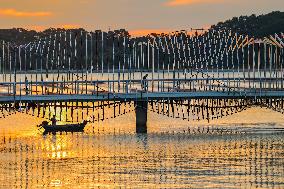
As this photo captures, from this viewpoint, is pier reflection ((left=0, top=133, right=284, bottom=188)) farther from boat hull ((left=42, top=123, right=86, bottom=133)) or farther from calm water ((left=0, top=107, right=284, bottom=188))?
boat hull ((left=42, top=123, right=86, bottom=133))

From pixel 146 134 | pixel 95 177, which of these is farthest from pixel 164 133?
pixel 95 177

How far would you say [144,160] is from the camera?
94.4m

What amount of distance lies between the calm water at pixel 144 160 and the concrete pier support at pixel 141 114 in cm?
125

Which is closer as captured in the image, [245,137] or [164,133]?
[245,137]

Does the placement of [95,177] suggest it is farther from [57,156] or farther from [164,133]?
[164,133]

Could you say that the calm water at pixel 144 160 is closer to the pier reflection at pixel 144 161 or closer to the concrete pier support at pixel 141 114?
the pier reflection at pixel 144 161

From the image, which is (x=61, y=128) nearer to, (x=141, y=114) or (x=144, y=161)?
(x=141, y=114)

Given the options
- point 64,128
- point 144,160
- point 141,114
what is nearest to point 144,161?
point 144,160

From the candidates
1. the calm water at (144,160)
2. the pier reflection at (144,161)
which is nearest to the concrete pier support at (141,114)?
the pier reflection at (144,161)

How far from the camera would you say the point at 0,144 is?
376 ft

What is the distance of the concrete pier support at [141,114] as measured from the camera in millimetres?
122125

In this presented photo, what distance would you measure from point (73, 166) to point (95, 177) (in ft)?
29.1

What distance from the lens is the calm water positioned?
78.4 m

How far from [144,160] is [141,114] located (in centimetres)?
2814
